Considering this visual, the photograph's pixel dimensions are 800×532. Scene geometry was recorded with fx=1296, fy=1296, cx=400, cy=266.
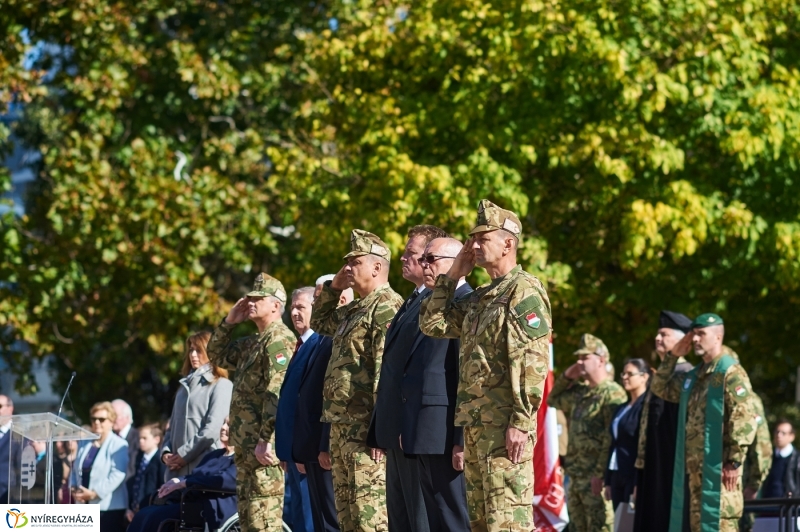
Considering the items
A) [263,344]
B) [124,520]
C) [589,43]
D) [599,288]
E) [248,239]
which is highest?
[589,43]

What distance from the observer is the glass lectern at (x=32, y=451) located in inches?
349

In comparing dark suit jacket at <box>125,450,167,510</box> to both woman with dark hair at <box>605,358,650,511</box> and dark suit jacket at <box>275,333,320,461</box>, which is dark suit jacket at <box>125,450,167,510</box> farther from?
woman with dark hair at <box>605,358,650,511</box>

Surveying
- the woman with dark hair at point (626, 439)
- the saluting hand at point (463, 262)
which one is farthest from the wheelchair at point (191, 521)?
the saluting hand at point (463, 262)

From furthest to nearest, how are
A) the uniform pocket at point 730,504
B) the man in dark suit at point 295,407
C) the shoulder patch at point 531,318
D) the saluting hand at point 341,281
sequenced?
the uniform pocket at point 730,504, the man in dark suit at point 295,407, the saluting hand at point 341,281, the shoulder patch at point 531,318

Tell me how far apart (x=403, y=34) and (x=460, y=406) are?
12.4m

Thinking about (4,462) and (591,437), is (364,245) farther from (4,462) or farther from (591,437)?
(591,437)

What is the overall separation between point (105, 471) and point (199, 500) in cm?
285

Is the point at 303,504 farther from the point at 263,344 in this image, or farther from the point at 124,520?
the point at 124,520

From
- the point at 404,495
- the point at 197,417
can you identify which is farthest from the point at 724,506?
the point at 197,417

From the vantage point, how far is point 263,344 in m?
9.77

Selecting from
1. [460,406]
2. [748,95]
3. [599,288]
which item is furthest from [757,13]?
[460,406]

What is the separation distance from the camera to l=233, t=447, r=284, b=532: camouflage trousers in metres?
9.40

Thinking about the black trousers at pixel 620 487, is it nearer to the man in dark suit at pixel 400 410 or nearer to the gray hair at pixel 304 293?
the gray hair at pixel 304 293

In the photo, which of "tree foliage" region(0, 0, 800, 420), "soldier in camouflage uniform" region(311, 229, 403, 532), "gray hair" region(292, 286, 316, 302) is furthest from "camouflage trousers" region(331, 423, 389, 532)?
"tree foliage" region(0, 0, 800, 420)
